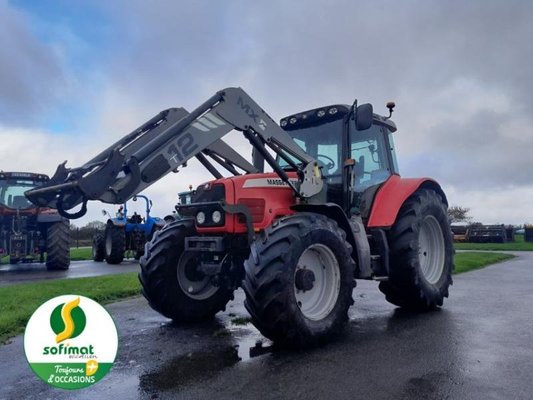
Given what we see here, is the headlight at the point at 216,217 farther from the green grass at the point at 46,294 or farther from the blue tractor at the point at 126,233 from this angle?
the blue tractor at the point at 126,233

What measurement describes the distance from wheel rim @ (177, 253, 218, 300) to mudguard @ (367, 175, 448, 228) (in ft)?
7.31

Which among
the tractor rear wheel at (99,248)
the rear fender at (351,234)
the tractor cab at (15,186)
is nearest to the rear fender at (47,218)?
the tractor cab at (15,186)

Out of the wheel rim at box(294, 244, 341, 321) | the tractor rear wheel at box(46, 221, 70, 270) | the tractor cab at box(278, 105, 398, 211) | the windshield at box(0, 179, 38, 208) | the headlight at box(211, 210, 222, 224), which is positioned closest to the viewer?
the wheel rim at box(294, 244, 341, 321)

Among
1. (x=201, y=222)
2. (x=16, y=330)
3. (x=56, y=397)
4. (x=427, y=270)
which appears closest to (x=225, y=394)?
(x=56, y=397)

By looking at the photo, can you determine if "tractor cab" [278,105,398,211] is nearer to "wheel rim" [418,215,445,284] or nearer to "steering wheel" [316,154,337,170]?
"steering wheel" [316,154,337,170]

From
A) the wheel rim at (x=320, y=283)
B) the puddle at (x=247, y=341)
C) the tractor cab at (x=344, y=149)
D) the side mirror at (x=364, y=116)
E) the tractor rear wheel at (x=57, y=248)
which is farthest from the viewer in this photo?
the tractor rear wheel at (x=57, y=248)

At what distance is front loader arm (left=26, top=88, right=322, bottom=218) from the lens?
172 inches

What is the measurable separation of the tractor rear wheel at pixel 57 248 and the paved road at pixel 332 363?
8290 mm

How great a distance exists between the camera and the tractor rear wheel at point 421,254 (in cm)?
598

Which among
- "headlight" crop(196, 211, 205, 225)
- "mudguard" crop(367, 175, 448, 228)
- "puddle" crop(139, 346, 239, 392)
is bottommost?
"puddle" crop(139, 346, 239, 392)

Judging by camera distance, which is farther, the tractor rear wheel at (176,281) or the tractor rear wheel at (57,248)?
the tractor rear wheel at (57,248)

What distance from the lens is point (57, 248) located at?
1347 cm

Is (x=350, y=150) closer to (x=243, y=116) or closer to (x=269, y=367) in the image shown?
(x=243, y=116)

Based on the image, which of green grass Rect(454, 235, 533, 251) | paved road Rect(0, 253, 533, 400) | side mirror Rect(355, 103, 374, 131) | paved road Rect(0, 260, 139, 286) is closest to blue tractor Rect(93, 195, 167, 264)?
paved road Rect(0, 260, 139, 286)
